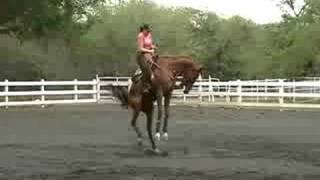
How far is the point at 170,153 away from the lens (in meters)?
12.5

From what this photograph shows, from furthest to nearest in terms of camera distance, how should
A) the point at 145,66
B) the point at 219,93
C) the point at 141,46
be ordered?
the point at 219,93 → the point at 141,46 → the point at 145,66

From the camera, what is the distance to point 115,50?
6894cm

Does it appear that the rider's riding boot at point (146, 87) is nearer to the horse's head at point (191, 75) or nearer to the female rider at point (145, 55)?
the female rider at point (145, 55)

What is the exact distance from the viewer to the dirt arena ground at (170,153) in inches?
376

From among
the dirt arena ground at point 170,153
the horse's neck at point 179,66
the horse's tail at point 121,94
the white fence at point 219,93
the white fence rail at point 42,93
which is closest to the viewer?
the dirt arena ground at point 170,153

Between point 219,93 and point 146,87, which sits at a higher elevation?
point 146,87

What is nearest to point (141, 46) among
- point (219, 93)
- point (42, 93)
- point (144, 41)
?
point (144, 41)

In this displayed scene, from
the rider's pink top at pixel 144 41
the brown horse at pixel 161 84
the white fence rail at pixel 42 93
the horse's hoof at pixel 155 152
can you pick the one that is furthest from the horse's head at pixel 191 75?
the white fence rail at pixel 42 93

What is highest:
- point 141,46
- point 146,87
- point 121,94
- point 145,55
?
point 141,46

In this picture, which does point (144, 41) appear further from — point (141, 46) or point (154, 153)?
point (154, 153)

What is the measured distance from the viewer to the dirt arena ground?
9.55 metres

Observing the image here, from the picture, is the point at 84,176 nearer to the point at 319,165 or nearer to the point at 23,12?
the point at 319,165

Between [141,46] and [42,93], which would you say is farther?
[42,93]

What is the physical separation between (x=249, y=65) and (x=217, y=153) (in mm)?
53385
